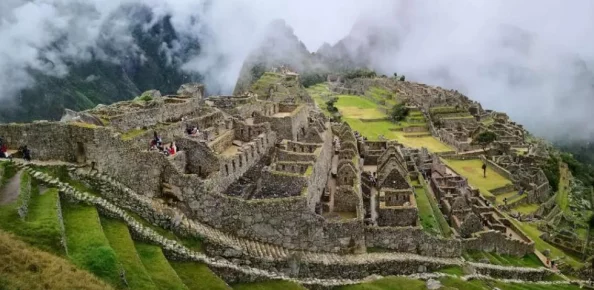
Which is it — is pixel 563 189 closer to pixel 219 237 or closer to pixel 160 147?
pixel 219 237

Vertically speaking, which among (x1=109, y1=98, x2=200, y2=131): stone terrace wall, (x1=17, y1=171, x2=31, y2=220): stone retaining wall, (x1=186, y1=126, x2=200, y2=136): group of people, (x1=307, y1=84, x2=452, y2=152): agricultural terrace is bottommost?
(x1=17, y1=171, x2=31, y2=220): stone retaining wall

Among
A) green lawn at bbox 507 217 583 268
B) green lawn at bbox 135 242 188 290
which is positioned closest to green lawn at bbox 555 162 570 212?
green lawn at bbox 507 217 583 268

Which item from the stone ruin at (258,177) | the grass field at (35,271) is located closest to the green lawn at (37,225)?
the grass field at (35,271)

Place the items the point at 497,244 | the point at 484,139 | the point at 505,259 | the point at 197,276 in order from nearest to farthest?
the point at 197,276 → the point at 505,259 → the point at 497,244 → the point at 484,139

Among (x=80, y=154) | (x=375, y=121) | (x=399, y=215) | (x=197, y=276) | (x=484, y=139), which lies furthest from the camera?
(x=375, y=121)

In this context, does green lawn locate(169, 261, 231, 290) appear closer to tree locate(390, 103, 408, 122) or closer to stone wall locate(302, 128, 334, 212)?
stone wall locate(302, 128, 334, 212)

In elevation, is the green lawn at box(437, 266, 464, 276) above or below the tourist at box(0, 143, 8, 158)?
below

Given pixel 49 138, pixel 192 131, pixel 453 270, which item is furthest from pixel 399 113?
pixel 49 138
